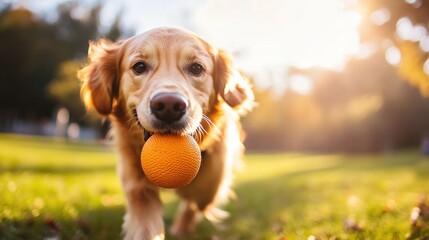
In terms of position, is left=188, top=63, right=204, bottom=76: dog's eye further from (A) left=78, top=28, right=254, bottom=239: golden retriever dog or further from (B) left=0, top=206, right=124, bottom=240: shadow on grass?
(B) left=0, top=206, right=124, bottom=240: shadow on grass

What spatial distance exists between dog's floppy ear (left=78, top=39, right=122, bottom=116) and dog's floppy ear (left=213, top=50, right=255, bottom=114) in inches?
37.9

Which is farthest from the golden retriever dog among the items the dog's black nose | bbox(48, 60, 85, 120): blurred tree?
bbox(48, 60, 85, 120): blurred tree

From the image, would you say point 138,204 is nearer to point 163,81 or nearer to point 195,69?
point 163,81

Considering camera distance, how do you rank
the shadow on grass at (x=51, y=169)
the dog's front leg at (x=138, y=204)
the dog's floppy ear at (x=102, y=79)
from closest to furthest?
the dog's front leg at (x=138, y=204)
the dog's floppy ear at (x=102, y=79)
the shadow on grass at (x=51, y=169)

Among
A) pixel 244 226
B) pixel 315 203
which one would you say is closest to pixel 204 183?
pixel 244 226

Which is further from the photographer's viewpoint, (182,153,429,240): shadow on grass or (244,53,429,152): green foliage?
(244,53,429,152): green foliage

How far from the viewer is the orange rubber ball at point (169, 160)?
288cm

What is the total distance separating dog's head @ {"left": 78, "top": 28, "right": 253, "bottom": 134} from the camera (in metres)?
2.98

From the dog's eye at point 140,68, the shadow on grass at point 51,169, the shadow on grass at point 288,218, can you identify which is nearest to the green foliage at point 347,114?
the shadow on grass at point 51,169

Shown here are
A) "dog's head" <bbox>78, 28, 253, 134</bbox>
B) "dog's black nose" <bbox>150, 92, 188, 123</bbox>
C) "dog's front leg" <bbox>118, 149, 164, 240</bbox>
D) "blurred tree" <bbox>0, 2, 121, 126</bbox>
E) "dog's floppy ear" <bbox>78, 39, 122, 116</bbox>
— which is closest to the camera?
"dog's black nose" <bbox>150, 92, 188, 123</bbox>

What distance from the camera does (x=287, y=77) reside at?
49.0 meters

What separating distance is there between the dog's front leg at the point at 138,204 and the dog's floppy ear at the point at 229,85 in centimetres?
105

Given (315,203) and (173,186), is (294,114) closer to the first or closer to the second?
(315,203)

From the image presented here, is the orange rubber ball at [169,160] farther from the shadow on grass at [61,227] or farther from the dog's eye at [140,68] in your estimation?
the shadow on grass at [61,227]
